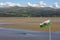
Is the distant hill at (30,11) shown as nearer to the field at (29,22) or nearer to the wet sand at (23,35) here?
the field at (29,22)

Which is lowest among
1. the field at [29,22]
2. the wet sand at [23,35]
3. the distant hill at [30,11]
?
the wet sand at [23,35]

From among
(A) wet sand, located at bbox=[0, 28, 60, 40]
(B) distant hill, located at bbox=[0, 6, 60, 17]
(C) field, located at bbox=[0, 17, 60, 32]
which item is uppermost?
(B) distant hill, located at bbox=[0, 6, 60, 17]

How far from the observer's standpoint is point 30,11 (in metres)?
5.65

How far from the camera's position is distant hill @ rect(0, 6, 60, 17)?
5.55 metres

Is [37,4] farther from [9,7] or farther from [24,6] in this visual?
[9,7]

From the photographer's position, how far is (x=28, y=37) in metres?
5.25

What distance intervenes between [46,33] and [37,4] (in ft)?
2.78

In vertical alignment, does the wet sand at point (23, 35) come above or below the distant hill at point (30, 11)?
below

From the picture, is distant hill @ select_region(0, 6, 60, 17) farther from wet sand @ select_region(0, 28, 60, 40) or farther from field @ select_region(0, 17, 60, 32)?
wet sand @ select_region(0, 28, 60, 40)

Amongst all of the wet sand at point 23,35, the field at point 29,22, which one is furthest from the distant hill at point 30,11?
the wet sand at point 23,35

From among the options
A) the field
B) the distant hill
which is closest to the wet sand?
the field

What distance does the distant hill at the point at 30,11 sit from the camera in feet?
18.2

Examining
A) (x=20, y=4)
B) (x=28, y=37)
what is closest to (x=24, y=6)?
(x=20, y=4)

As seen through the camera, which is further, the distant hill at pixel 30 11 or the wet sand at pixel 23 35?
the distant hill at pixel 30 11
